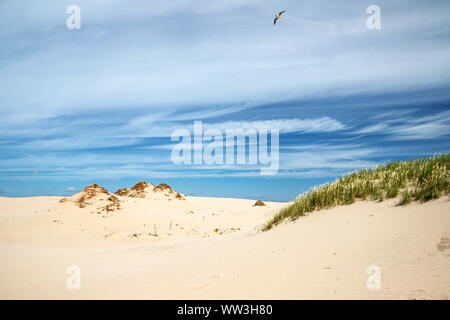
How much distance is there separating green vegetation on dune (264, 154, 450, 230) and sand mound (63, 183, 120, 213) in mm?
10574

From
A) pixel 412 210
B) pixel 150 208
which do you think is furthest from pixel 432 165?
pixel 150 208

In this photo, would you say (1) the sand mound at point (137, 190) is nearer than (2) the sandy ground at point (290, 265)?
No

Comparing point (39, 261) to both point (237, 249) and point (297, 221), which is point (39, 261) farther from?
point (297, 221)

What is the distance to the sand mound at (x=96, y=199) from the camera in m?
17.2

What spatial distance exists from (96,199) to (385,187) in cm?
1494

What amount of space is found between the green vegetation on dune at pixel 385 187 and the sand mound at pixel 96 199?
34.7 ft

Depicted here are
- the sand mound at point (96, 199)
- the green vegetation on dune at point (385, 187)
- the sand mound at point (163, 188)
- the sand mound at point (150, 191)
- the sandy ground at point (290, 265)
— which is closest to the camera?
the sandy ground at point (290, 265)

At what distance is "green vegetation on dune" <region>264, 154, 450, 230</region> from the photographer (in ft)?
23.8

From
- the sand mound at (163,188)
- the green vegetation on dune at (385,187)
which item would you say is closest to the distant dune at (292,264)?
the green vegetation on dune at (385,187)

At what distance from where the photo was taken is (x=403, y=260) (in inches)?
199

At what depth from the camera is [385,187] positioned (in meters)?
8.31

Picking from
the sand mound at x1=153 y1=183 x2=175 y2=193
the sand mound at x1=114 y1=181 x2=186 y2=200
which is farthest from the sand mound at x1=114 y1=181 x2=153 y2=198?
the sand mound at x1=153 y1=183 x2=175 y2=193

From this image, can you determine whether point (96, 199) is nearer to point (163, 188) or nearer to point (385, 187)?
point (163, 188)

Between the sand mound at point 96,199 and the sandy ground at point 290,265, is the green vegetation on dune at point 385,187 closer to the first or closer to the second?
the sandy ground at point 290,265
